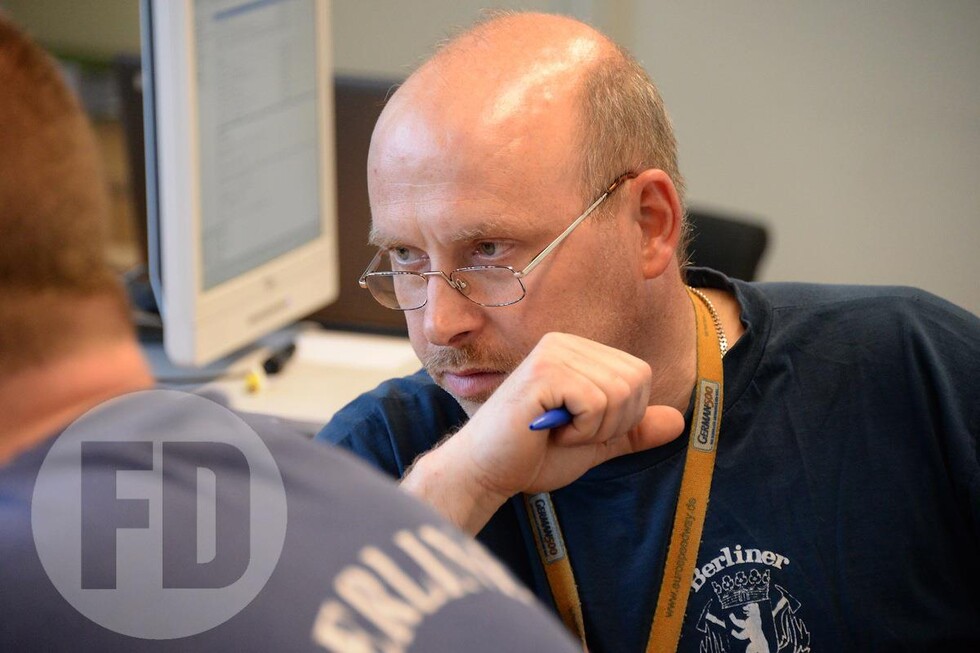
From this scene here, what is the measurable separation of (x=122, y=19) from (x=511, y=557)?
4.18 metres

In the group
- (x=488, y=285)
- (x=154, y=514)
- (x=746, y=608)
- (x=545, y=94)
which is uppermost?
(x=545, y=94)

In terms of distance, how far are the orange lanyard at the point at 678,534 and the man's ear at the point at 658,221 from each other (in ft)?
0.44

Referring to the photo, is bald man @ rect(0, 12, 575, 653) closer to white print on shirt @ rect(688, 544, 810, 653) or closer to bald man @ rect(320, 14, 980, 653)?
bald man @ rect(320, 14, 980, 653)

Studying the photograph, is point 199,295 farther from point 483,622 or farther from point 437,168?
point 483,622

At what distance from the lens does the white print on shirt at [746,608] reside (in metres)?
1.41

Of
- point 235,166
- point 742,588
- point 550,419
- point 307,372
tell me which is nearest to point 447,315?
point 550,419

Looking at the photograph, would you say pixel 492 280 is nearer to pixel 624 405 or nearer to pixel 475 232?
pixel 475 232

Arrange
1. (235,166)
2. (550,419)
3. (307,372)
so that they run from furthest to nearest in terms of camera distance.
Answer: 1. (307,372)
2. (235,166)
3. (550,419)

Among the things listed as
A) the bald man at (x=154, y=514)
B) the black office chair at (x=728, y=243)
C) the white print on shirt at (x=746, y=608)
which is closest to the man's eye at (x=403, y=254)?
the white print on shirt at (x=746, y=608)

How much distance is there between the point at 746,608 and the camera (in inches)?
55.4

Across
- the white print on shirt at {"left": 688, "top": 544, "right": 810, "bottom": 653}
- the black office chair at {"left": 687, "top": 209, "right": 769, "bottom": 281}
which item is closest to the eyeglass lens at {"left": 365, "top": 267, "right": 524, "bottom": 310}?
the white print on shirt at {"left": 688, "top": 544, "right": 810, "bottom": 653}

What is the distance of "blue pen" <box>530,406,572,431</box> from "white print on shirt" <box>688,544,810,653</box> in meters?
0.26

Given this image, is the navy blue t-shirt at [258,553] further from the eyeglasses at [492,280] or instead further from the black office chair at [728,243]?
the black office chair at [728,243]

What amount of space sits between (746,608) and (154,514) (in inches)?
35.0
